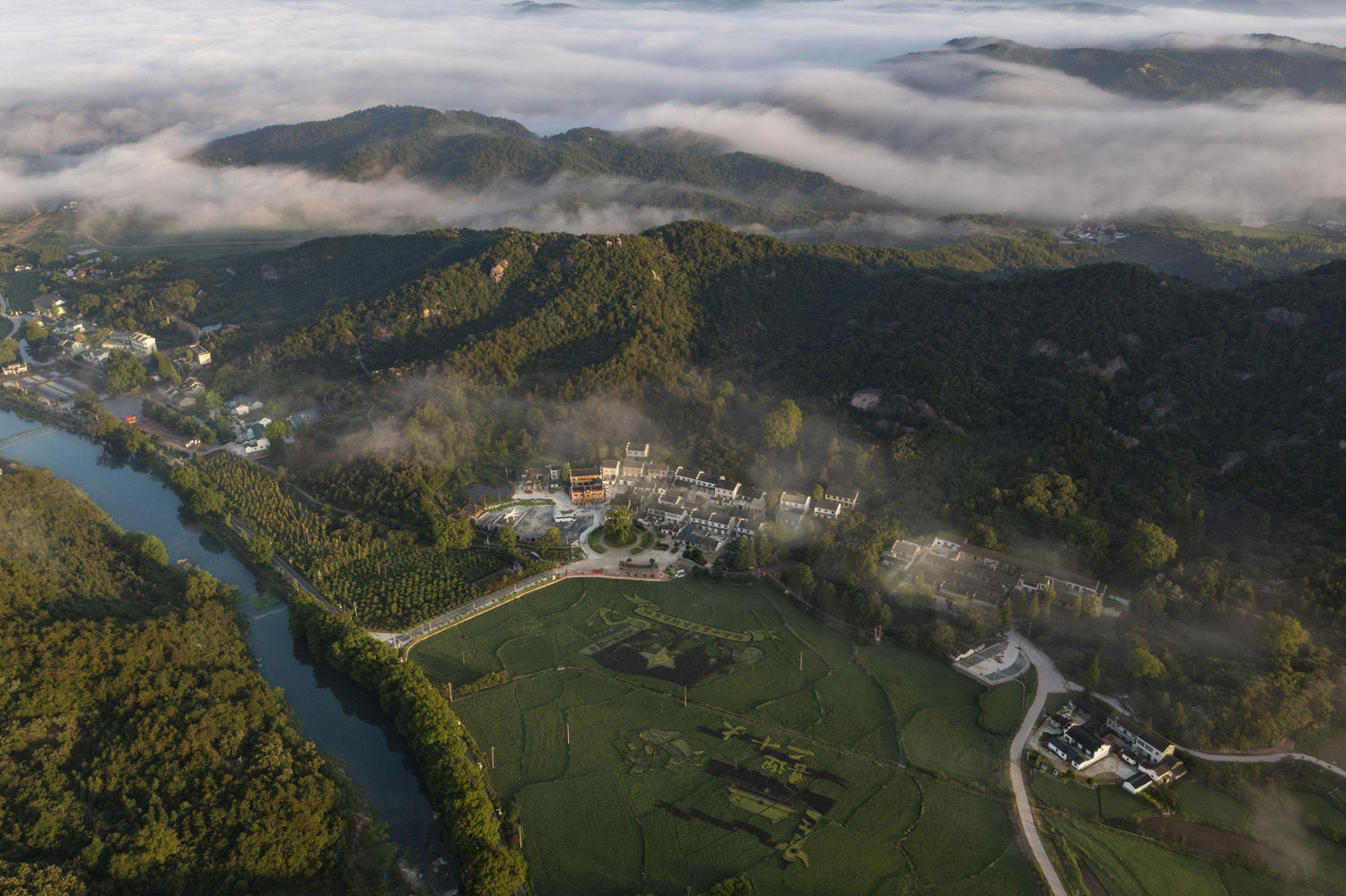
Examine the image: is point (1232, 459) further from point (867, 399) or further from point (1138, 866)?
point (1138, 866)

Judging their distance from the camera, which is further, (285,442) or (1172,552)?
(285,442)

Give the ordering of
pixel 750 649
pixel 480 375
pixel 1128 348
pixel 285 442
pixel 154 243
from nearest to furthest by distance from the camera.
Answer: pixel 750 649, pixel 1128 348, pixel 285 442, pixel 480 375, pixel 154 243

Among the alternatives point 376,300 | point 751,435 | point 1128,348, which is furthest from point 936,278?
point 376,300

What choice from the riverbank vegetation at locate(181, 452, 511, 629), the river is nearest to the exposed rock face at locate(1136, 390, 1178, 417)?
the riverbank vegetation at locate(181, 452, 511, 629)

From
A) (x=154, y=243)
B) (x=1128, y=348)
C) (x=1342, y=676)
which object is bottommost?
(x=154, y=243)

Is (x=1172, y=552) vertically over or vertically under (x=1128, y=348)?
under

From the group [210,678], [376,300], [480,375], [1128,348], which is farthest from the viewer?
[376,300]

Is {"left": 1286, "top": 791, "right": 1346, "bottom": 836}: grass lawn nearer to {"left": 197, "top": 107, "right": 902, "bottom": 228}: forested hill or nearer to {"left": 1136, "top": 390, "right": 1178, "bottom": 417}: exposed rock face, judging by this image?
{"left": 1136, "top": 390, "right": 1178, "bottom": 417}: exposed rock face

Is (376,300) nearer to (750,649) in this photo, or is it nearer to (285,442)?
(285,442)

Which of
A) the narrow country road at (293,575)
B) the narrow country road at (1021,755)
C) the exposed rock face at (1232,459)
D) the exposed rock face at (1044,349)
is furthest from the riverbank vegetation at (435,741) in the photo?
the exposed rock face at (1044,349)
